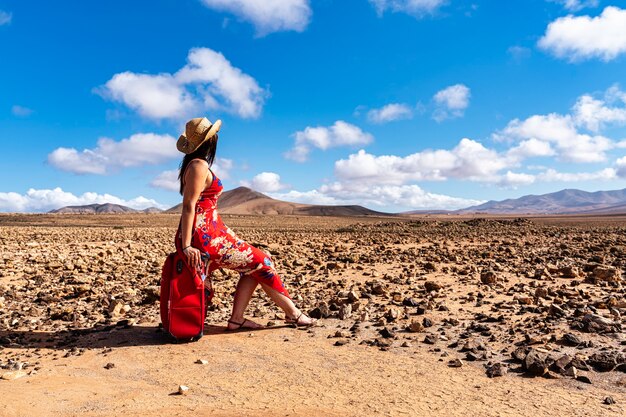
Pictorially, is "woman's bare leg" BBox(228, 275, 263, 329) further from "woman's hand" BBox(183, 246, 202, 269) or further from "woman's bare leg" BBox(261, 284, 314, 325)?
"woman's hand" BBox(183, 246, 202, 269)

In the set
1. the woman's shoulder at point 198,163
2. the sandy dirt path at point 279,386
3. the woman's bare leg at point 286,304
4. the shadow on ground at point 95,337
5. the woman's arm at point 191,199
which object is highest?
the woman's shoulder at point 198,163

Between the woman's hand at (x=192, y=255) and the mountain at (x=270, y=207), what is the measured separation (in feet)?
393

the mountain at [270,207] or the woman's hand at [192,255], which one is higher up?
the mountain at [270,207]

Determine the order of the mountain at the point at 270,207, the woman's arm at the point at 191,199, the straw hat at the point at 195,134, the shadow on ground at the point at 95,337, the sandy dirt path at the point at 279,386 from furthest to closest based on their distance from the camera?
the mountain at the point at 270,207, the shadow on ground at the point at 95,337, the straw hat at the point at 195,134, the woman's arm at the point at 191,199, the sandy dirt path at the point at 279,386

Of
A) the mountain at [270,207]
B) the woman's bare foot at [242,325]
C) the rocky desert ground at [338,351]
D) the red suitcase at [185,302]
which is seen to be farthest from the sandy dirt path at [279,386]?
the mountain at [270,207]

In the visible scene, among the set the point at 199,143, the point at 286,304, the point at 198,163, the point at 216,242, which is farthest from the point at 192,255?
the point at 286,304

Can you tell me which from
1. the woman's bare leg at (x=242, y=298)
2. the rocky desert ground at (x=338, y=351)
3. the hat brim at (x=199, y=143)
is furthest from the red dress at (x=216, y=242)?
the rocky desert ground at (x=338, y=351)

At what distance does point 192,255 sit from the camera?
4.50 metres

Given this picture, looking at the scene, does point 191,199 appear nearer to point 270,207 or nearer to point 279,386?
point 279,386

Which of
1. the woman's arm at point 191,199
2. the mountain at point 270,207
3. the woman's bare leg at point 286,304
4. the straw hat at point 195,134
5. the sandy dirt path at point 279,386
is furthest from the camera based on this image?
the mountain at point 270,207

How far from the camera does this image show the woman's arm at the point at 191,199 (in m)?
4.49

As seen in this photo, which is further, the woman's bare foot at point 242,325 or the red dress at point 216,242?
the woman's bare foot at point 242,325

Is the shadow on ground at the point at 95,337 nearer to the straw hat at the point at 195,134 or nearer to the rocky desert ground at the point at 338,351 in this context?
the rocky desert ground at the point at 338,351

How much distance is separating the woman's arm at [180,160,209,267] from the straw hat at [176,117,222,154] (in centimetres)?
21
